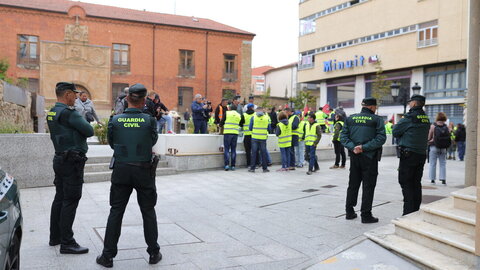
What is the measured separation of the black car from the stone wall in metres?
6.99

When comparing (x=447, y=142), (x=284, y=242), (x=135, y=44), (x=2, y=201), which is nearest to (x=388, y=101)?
(x=135, y=44)

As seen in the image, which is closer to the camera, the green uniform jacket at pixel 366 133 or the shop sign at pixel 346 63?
the green uniform jacket at pixel 366 133

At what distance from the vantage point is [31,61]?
3597cm

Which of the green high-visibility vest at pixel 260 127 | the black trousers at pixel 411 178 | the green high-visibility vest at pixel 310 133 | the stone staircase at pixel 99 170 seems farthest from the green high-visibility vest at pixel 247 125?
the black trousers at pixel 411 178

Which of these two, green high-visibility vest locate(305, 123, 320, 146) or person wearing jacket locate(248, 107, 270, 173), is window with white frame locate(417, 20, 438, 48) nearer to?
green high-visibility vest locate(305, 123, 320, 146)

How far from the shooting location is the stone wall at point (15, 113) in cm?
1102

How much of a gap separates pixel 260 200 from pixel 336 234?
2.62 meters

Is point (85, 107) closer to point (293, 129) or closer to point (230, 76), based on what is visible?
point (293, 129)

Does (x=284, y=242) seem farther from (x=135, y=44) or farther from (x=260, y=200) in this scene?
(x=135, y=44)

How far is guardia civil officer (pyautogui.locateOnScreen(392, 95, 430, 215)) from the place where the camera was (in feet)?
21.3

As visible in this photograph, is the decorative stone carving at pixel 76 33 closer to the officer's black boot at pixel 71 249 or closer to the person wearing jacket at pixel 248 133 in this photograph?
the person wearing jacket at pixel 248 133

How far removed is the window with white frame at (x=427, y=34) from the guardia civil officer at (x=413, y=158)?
92.2 feet

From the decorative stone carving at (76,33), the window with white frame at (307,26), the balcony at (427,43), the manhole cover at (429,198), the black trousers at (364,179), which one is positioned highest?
the window with white frame at (307,26)

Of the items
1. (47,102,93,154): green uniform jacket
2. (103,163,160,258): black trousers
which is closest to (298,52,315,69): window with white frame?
(47,102,93,154): green uniform jacket
